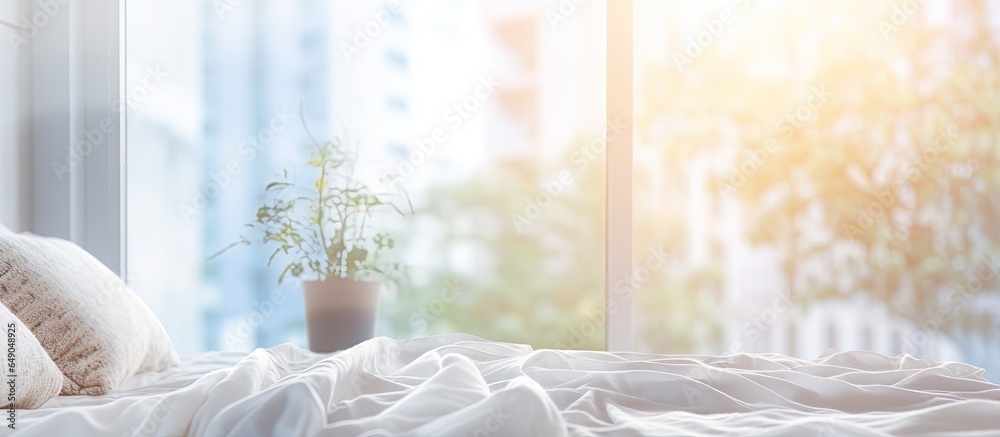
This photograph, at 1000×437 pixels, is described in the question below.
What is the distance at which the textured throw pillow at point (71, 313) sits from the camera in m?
1.40

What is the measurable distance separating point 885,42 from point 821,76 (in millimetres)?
310

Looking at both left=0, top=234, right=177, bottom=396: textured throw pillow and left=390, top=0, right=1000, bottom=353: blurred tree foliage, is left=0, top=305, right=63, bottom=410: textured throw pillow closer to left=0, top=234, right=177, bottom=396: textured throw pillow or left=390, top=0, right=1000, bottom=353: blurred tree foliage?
left=0, top=234, right=177, bottom=396: textured throw pillow

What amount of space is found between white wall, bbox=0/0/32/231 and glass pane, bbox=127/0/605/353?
1.29 feet

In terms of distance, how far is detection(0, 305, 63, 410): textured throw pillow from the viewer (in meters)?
1.16

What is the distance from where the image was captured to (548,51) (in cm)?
369

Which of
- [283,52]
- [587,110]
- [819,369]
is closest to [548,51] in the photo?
Result: [587,110]

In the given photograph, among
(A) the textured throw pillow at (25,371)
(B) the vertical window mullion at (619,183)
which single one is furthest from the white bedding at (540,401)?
(B) the vertical window mullion at (619,183)

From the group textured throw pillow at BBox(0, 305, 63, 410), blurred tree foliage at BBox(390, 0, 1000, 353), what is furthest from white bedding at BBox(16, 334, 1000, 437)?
blurred tree foliage at BBox(390, 0, 1000, 353)

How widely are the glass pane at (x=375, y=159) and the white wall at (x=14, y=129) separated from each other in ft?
1.29

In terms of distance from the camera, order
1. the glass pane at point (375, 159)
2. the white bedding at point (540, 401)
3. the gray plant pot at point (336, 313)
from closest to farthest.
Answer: the white bedding at point (540, 401), the gray plant pot at point (336, 313), the glass pane at point (375, 159)

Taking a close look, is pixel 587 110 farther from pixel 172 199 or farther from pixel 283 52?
pixel 172 199

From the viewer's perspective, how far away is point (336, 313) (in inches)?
100

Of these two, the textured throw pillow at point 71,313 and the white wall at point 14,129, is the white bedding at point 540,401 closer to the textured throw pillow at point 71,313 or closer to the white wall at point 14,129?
the textured throw pillow at point 71,313

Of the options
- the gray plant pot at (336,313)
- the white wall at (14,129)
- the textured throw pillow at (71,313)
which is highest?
the white wall at (14,129)
